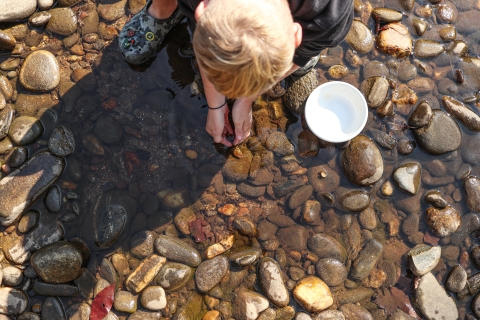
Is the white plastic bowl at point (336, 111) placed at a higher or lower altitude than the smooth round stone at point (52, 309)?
higher

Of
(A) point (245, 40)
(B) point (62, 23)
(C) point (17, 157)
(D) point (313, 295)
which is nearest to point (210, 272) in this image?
(D) point (313, 295)

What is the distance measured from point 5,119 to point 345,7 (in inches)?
128

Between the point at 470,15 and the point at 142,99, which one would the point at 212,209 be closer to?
the point at 142,99

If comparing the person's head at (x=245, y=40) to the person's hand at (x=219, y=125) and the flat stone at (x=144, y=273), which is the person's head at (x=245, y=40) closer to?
the person's hand at (x=219, y=125)

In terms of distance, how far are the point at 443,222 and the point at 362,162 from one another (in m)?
0.98

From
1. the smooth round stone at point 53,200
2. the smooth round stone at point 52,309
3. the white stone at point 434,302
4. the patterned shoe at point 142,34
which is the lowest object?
the white stone at point 434,302

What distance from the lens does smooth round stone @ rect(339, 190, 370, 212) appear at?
11.9 ft

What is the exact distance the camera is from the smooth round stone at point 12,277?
3326 millimetres

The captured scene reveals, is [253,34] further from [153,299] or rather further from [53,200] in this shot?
[53,200]

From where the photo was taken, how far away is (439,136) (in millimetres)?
3725

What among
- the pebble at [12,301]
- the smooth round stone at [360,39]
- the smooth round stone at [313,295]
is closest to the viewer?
the pebble at [12,301]

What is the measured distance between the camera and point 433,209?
3645mm

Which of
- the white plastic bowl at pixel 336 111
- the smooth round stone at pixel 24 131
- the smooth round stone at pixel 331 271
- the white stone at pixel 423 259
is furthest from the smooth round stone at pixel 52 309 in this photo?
the white stone at pixel 423 259

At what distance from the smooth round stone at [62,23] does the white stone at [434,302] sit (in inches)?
172
